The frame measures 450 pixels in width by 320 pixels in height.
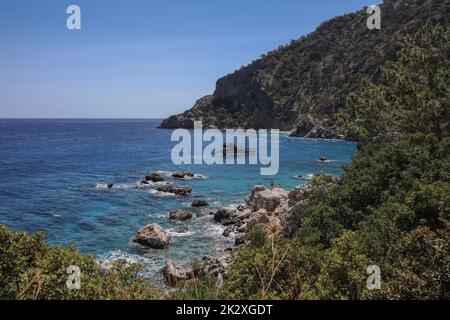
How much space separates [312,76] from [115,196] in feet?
353

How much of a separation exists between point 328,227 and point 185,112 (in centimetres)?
16585

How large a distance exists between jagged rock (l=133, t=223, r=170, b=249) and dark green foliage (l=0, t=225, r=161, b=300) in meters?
19.6

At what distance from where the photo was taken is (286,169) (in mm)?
64438

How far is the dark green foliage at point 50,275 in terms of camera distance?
23.4ft

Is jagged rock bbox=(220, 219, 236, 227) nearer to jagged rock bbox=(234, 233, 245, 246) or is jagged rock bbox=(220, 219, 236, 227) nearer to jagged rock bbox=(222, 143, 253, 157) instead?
jagged rock bbox=(234, 233, 245, 246)

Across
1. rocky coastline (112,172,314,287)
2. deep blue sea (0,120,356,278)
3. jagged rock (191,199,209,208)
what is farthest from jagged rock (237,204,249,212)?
jagged rock (191,199,209,208)

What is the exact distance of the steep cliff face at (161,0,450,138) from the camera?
111188 millimetres

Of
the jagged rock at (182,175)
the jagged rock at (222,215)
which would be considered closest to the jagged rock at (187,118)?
the jagged rock at (182,175)

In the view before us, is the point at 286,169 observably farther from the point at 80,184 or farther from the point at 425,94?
the point at 425,94

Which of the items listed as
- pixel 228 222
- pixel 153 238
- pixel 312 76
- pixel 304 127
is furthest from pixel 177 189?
pixel 312 76

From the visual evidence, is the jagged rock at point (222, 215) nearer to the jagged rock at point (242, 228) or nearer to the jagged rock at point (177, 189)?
the jagged rock at point (242, 228)

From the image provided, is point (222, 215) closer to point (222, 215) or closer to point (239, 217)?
point (222, 215)

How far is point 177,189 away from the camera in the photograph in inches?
1866

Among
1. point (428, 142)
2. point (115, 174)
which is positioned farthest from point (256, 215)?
point (115, 174)
